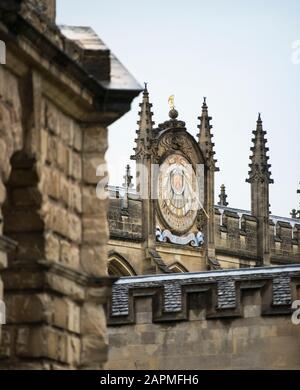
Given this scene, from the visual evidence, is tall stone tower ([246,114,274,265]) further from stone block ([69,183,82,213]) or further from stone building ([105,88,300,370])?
stone block ([69,183,82,213])

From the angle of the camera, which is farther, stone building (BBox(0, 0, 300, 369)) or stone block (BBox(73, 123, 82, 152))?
stone block (BBox(73, 123, 82, 152))

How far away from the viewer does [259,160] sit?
6212 centimetres

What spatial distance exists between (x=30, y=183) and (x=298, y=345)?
10.2 m

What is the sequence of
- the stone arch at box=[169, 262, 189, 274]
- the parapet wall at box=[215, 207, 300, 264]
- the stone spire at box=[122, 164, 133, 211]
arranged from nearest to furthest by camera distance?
the stone spire at box=[122, 164, 133, 211] < the stone arch at box=[169, 262, 189, 274] < the parapet wall at box=[215, 207, 300, 264]

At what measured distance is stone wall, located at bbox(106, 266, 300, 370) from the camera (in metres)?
27.6

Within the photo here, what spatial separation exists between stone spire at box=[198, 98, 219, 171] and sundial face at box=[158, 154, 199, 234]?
67cm

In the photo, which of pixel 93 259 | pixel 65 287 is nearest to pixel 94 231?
pixel 93 259

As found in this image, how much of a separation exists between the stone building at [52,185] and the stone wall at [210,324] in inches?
337

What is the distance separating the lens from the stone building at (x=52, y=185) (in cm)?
1754

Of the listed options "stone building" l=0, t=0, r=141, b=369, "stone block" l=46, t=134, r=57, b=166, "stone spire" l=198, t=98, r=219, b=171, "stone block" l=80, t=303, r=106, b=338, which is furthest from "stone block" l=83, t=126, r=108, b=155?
"stone spire" l=198, t=98, r=219, b=171

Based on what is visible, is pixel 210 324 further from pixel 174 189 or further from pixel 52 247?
pixel 174 189

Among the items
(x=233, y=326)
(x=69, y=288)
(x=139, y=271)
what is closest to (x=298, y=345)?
(x=233, y=326)

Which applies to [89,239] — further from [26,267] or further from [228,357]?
[228,357]

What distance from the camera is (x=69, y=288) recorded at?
735 inches
